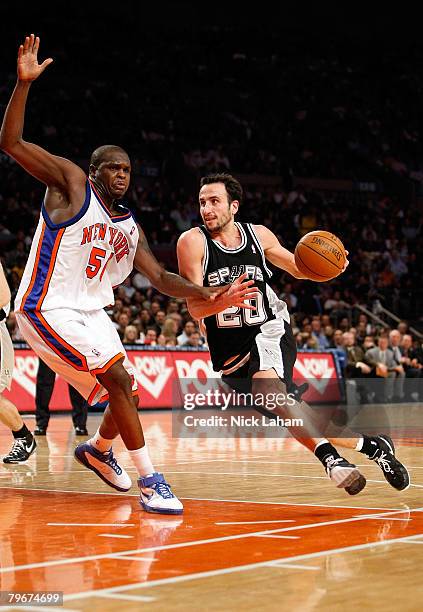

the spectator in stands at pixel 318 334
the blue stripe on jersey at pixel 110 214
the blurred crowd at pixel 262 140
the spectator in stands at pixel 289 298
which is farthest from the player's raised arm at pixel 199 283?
the spectator in stands at pixel 289 298

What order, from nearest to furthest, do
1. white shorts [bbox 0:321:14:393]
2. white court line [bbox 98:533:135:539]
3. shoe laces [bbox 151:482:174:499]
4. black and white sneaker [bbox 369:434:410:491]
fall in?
white court line [bbox 98:533:135:539] → shoe laces [bbox 151:482:174:499] → black and white sneaker [bbox 369:434:410:491] → white shorts [bbox 0:321:14:393]

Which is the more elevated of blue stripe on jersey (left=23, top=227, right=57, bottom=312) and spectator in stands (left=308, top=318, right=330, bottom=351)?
blue stripe on jersey (left=23, top=227, right=57, bottom=312)

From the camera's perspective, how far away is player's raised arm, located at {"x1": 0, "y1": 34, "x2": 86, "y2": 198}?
5902 mm

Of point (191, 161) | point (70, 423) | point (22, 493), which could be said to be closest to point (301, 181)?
point (191, 161)

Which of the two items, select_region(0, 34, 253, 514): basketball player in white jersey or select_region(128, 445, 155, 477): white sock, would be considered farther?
select_region(128, 445, 155, 477): white sock

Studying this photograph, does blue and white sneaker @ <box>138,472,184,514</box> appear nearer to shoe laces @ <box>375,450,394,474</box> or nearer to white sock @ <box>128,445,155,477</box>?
white sock @ <box>128,445,155,477</box>

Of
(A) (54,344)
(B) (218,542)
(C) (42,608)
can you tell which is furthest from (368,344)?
(C) (42,608)

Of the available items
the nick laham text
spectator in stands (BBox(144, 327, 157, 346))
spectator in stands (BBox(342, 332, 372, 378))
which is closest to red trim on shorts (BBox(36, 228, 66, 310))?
the nick laham text

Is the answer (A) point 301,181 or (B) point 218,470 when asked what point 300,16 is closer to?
(A) point 301,181

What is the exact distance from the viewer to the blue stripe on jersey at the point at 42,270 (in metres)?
6.29

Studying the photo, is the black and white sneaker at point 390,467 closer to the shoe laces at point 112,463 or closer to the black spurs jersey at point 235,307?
the black spurs jersey at point 235,307

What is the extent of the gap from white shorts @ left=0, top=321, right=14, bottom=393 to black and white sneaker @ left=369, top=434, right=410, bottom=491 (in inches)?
156

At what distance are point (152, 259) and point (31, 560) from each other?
2.76m

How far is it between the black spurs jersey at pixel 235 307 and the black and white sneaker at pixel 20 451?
2.51 metres
